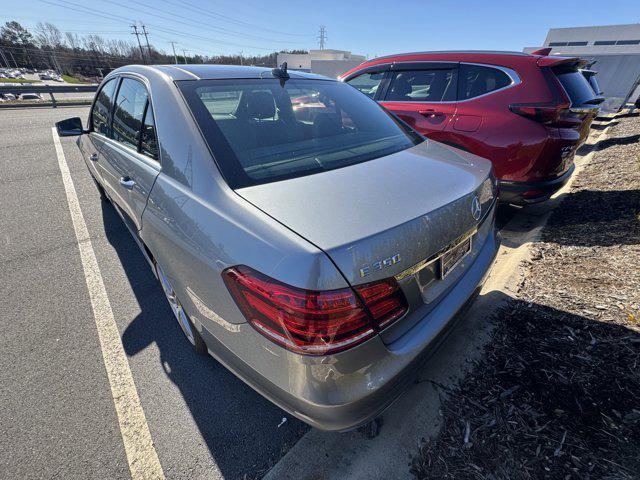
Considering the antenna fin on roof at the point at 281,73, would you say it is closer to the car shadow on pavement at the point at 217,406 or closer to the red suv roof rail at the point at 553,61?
the car shadow on pavement at the point at 217,406

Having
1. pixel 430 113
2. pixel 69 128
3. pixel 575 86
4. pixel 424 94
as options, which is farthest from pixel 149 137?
pixel 575 86

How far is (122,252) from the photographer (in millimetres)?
3477

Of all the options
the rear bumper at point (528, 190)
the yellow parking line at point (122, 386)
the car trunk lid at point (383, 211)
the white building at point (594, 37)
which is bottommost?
the yellow parking line at point (122, 386)

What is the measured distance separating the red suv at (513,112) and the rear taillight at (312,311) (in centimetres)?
296

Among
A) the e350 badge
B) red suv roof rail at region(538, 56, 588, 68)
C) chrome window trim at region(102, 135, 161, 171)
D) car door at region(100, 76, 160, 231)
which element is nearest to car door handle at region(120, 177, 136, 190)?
car door at region(100, 76, 160, 231)

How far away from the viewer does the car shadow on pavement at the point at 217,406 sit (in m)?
1.67

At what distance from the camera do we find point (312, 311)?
1099mm

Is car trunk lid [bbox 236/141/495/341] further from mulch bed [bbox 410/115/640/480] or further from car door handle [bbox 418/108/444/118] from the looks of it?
car door handle [bbox 418/108/444/118]

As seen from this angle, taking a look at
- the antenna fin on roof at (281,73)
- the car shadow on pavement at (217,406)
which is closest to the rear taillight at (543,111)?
the antenna fin on roof at (281,73)

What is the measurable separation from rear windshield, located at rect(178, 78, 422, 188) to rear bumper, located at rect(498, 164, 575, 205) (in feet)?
5.40

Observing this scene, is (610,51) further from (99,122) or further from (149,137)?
(149,137)

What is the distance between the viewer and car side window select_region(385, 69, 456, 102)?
154 inches

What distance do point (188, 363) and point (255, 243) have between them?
4.89 feet

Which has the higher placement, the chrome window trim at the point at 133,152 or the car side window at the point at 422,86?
the car side window at the point at 422,86
